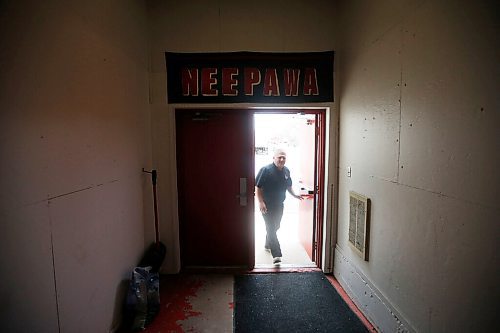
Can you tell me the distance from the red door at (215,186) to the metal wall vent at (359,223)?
1269 mm

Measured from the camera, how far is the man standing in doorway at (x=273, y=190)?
3.44 meters

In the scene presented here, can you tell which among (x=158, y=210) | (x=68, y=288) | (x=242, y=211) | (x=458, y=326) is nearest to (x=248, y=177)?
(x=242, y=211)

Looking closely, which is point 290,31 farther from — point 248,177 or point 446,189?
point 446,189

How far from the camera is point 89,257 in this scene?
1.84 meters

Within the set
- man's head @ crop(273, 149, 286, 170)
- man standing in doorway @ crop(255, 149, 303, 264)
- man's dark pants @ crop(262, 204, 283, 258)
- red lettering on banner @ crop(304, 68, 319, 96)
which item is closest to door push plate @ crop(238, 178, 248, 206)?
man standing in doorway @ crop(255, 149, 303, 264)

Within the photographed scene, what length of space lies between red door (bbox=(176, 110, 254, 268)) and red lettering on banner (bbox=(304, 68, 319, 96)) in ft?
2.59

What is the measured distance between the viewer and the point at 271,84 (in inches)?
122

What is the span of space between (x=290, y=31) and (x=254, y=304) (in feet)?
10.5

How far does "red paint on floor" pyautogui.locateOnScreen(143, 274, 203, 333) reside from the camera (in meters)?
2.35

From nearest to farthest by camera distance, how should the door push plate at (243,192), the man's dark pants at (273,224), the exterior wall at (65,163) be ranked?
the exterior wall at (65,163), the door push plate at (243,192), the man's dark pants at (273,224)

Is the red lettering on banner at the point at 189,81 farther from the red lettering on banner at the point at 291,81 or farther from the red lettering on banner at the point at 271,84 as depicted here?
the red lettering on banner at the point at 291,81

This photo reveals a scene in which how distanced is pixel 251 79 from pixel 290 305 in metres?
2.63

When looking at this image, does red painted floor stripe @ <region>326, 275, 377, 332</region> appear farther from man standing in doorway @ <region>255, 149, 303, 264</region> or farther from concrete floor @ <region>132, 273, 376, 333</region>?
man standing in doorway @ <region>255, 149, 303, 264</region>

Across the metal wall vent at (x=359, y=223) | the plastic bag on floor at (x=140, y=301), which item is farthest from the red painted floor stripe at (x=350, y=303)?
the plastic bag on floor at (x=140, y=301)
